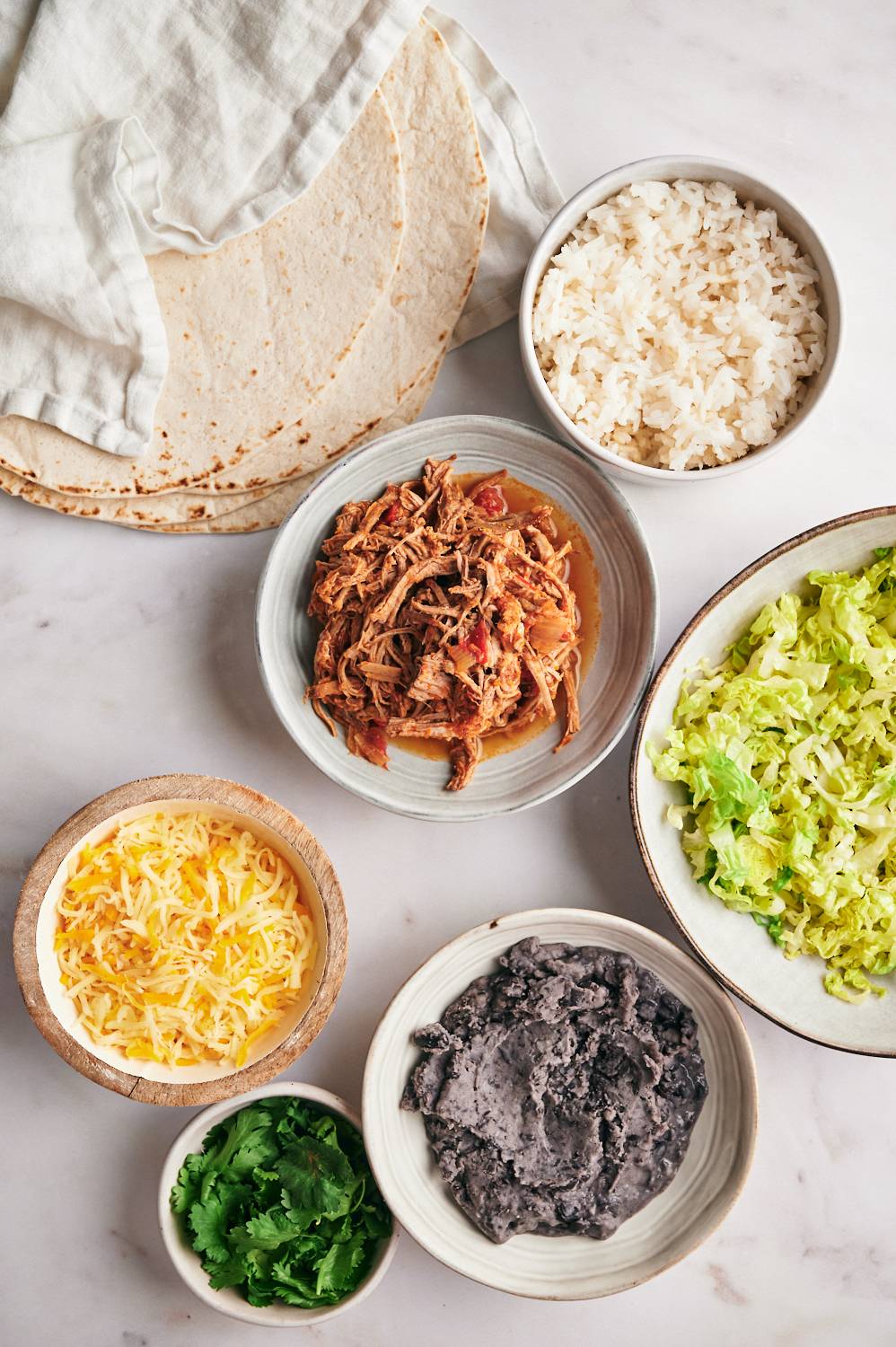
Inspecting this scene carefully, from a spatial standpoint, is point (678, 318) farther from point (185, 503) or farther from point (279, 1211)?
point (279, 1211)

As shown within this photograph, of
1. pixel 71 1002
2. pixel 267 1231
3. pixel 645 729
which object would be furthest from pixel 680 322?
pixel 267 1231

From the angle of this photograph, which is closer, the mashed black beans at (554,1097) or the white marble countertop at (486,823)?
the mashed black beans at (554,1097)

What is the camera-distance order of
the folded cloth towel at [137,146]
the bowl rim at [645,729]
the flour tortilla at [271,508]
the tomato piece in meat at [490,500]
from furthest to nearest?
the flour tortilla at [271,508]
the tomato piece in meat at [490,500]
the bowl rim at [645,729]
the folded cloth towel at [137,146]

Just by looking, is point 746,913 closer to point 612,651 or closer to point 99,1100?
point 612,651

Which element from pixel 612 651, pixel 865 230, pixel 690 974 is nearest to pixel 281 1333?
pixel 690 974

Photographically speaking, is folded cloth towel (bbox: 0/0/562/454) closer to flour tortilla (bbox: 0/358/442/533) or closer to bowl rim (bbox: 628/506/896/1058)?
flour tortilla (bbox: 0/358/442/533)

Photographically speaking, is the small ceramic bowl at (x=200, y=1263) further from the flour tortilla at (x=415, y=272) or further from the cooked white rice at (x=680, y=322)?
the cooked white rice at (x=680, y=322)

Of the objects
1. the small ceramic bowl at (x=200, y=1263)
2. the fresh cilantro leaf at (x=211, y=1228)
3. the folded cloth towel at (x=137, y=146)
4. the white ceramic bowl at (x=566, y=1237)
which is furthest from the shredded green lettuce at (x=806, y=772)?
the folded cloth towel at (x=137, y=146)
